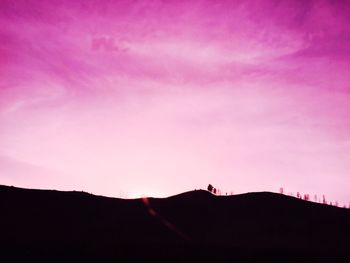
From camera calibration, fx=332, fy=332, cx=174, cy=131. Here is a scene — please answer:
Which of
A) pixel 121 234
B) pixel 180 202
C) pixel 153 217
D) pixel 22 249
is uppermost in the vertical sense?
pixel 180 202

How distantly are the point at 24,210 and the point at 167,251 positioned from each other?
11.3 meters

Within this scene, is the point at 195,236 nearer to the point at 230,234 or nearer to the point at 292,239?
the point at 230,234

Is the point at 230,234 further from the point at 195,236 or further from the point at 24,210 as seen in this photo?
the point at 24,210

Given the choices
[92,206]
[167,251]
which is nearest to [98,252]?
[167,251]

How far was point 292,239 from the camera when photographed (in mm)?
16844

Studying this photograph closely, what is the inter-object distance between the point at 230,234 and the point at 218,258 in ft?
13.5

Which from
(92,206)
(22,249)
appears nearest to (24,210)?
(92,206)

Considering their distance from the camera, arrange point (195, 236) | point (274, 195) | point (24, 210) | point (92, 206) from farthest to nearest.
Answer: point (274, 195), point (92, 206), point (24, 210), point (195, 236)

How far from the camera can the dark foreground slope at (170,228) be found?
1428cm

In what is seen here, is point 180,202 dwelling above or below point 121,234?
above

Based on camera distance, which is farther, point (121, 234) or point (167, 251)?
point (121, 234)

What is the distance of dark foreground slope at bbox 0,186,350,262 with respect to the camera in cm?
1428

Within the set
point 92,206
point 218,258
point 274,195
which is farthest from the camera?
point 274,195

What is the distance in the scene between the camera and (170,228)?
19.0 metres
